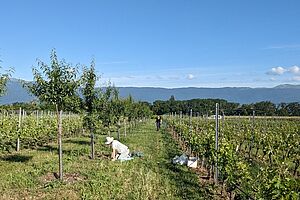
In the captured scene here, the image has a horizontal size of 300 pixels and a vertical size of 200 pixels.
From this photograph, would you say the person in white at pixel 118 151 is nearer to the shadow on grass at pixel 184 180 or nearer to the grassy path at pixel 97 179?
the grassy path at pixel 97 179

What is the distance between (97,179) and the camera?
39.5ft

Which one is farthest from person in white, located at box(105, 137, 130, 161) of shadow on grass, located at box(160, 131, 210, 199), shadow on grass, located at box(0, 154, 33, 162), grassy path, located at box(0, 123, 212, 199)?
shadow on grass, located at box(0, 154, 33, 162)

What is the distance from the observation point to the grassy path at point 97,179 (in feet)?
34.0

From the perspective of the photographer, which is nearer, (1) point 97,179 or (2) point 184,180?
(1) point 97,179

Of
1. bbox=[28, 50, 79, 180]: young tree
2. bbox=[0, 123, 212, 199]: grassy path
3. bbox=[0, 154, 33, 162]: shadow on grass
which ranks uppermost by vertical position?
bbox=[28, 50, 79, 180]: young tree

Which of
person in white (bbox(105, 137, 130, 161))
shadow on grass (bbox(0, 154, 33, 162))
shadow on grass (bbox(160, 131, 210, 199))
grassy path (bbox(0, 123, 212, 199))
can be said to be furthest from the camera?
person in white (bbox(105, 137, 130, 161))

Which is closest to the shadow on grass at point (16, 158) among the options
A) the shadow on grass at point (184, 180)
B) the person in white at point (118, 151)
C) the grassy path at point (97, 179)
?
the grassy path at point (97, 179)

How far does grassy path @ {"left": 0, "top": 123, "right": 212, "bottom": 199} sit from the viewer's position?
10367 millimetres

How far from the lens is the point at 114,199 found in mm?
9883

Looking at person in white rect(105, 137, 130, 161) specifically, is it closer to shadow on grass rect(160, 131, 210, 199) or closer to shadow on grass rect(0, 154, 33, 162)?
shadow on grass rect(160, 131, 210, 199)

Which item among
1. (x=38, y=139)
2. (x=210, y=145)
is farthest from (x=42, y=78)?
(x=38, y=139)

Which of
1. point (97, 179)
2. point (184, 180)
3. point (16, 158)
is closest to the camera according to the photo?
point (97, 179)

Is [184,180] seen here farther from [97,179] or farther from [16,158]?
[16,158]

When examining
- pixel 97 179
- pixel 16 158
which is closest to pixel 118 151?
pixel 16 158
